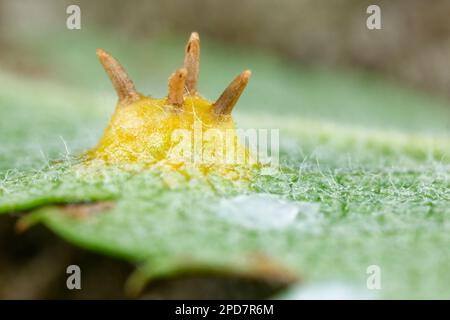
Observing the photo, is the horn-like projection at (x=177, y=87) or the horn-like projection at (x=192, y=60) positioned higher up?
the horn-like projection at (x=192, y=60)

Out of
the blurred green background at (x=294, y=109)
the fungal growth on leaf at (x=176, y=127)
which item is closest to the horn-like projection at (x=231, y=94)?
the fungal growth on leaf at (x=176, y=127)

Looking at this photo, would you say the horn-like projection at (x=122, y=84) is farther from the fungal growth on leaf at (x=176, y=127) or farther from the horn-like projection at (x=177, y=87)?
the horn-like projection at (x=177, y=87)

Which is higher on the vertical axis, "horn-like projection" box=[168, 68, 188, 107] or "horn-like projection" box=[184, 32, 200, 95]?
"horn-like projection" box=[184, 32, 200, 95]

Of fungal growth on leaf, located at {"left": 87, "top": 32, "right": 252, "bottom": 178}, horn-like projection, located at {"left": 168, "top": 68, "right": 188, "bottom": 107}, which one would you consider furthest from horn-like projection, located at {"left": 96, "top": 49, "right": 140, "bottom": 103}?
horn-like projection, located at {"left": 168, "top": 68, "right": 188, "bottom": 107}

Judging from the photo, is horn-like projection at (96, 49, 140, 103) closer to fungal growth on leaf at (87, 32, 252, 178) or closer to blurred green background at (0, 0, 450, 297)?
fungal growth on leaf at (87, 32, 252, 178)

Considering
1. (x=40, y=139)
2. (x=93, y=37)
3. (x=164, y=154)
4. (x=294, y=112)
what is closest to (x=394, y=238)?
(x=164, y=154)

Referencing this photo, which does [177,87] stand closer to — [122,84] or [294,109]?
[122,84]
